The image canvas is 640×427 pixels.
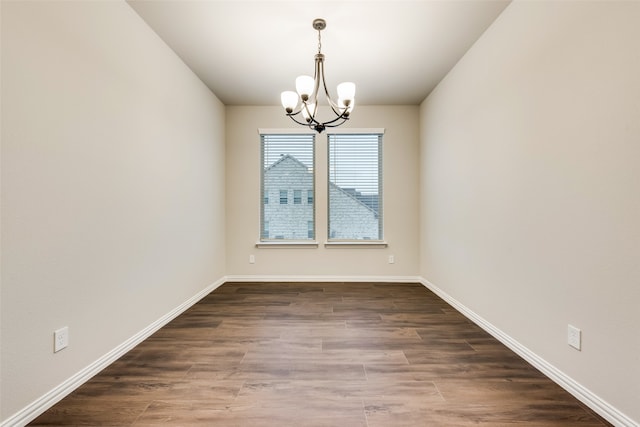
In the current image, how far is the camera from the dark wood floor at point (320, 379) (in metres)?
1.46

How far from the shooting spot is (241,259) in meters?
4.32

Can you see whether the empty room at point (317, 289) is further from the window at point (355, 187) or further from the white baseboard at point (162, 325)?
the window at point (355, 187)

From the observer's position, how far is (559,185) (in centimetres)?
172

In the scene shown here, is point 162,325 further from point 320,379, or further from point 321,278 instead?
point 321,278

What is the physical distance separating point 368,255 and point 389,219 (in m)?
0.63

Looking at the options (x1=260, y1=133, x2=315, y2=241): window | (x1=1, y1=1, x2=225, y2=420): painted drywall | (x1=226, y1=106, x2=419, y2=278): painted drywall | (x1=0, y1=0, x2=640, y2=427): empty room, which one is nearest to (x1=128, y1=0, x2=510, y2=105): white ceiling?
(x1=0, y1=0, x2=640, y2=427): empty room

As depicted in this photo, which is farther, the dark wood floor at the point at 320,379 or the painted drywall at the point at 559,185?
the dark wood floor at the point at 320,379

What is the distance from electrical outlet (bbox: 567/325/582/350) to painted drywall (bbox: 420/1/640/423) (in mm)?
34

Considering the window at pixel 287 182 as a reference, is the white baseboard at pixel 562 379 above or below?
below

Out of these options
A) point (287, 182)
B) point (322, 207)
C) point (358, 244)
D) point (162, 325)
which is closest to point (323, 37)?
point (287, 182)

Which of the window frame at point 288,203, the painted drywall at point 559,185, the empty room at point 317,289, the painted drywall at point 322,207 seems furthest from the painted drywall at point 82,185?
the painted drywall at point 559,185

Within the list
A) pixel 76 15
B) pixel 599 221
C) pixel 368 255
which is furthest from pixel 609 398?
pixel 76 15

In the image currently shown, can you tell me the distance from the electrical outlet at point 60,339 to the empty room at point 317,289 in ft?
0.09

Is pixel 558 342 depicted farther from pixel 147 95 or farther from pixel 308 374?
pixel 147 95
